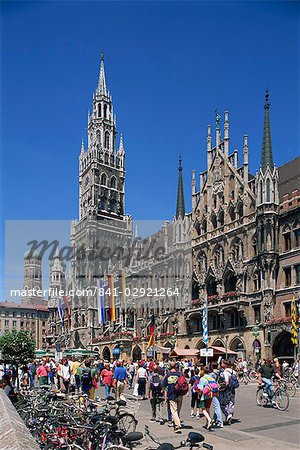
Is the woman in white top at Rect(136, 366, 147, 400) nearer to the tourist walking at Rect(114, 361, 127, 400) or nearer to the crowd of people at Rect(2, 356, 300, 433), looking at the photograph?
the crowd of people at Rect(2, 356, 300, 433)

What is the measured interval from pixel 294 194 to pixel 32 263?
132056mm

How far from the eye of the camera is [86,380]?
1795cm

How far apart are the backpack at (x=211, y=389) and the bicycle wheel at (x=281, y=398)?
4.74m

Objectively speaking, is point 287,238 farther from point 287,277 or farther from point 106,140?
point 106,140

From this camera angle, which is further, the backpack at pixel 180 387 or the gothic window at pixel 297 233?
the gothic window at pixel 297 233

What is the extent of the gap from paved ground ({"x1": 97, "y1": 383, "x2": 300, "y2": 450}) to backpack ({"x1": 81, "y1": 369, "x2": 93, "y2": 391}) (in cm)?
195

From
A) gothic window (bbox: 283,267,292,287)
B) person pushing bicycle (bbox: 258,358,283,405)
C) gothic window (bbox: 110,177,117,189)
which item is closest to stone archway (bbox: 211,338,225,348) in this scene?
gothic window (bbox: 283,267,292,287)

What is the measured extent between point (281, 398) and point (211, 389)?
5.16 metres

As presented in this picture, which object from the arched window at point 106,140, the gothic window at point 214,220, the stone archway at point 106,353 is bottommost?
the stone archway at point 106,353

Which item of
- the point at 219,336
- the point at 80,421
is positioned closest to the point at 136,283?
the point at 219,336

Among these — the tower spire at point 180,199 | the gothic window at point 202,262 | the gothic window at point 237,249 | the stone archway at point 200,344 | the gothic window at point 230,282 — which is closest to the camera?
the gothic window at point 237,249

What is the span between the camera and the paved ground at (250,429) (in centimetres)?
1139

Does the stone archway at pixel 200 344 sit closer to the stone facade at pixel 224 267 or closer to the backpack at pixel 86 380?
the stone facade at pixel 224 267

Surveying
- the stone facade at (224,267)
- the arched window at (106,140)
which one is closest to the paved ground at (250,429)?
the stone facade at (224,267)
